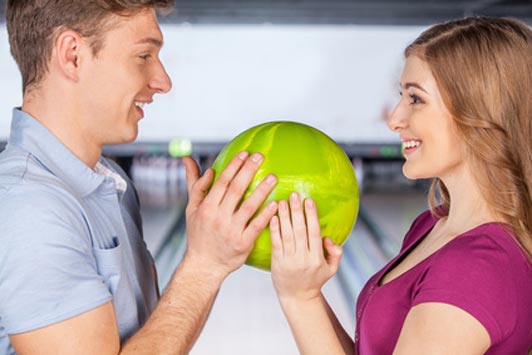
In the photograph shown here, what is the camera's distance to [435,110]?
5.16 feet

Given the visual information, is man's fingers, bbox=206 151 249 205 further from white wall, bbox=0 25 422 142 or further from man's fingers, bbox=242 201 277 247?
white wall, bbox=0 25 422 142

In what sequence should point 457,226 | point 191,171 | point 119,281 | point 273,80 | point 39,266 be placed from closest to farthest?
point 39,266 < point 119,281 < point 457,226 < point 191,171 < point 273,80

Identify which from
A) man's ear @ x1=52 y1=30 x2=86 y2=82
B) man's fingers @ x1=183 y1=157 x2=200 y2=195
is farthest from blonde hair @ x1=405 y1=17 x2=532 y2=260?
man's ear @ x1=52 y1=30 x2=86 y2=82

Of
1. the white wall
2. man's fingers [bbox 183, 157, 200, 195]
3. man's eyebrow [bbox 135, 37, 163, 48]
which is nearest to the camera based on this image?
man's eyebrow [bbox 135, 37, 163, 48]

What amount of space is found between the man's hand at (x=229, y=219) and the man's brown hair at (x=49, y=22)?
393mm

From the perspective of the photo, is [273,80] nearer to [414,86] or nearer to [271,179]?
[414,86]

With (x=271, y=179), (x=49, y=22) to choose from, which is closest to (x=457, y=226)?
(x=271, y=179)

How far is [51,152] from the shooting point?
5.06 feet

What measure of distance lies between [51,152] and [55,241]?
27 centimetres

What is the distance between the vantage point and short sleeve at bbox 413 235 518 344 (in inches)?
54.4

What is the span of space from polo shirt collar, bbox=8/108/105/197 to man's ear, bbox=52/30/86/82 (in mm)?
126

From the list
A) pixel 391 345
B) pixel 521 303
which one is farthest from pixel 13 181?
pixel 521 303

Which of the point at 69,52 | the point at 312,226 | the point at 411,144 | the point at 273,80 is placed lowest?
the point at 273,80

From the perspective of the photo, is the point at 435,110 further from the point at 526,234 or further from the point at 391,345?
the point at 391,345
